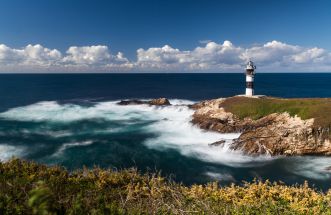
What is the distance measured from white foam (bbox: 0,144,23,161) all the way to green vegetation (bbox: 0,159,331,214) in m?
25.1

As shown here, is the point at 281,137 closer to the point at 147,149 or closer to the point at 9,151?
the point at 147,149

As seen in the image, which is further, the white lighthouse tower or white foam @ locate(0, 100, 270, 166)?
the white lighthouse tower

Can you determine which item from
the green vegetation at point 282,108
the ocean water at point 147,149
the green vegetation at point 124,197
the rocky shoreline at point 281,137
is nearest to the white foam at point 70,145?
the ocean water at point 147,149

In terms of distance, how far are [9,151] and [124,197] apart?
33.8m

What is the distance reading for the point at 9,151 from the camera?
141ft

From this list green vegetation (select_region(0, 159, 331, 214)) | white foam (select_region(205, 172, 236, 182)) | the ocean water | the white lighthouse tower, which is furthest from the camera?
the white lighthouse tower

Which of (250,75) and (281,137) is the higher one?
(250,75)

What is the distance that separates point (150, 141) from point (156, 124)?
1229cm

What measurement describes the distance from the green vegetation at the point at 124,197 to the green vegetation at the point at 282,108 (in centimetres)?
3202

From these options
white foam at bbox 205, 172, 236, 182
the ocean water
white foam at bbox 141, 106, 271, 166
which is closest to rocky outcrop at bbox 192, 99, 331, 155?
white foam at bbox 141, 106, 271, 166

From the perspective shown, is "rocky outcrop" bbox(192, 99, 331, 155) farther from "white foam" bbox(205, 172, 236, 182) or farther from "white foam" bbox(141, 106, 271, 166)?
"white foam" bbox(205, 172, 236, 182)

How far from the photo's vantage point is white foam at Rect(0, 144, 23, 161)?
41250 mm

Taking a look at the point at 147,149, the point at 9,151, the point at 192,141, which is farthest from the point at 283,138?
the point at 9,151

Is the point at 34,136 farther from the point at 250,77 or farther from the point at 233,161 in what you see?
the point at 250,77
